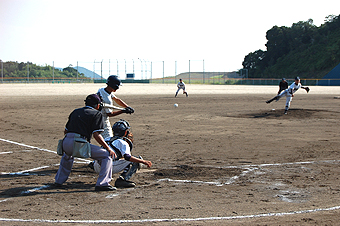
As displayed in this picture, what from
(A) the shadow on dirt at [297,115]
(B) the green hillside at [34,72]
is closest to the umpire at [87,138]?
(A) the shadow on dirt at [297,115]

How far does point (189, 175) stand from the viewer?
7.52 metres

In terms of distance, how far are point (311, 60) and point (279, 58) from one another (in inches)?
353

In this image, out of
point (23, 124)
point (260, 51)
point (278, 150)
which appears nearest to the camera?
point (278, 150)

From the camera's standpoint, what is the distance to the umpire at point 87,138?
6.13 meters

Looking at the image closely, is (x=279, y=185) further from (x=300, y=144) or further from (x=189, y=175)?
(x=300, y=144)

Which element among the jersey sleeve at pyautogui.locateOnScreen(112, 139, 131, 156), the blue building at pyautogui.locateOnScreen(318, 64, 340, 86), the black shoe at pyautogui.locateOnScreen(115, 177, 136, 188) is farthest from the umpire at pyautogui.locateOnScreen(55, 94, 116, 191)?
the blue building at pyautogui.locateOnScreen(318, 64, 340, 86)

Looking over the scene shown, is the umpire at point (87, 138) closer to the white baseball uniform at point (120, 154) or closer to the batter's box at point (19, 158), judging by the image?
the white baseball uniform at point (120, 154)

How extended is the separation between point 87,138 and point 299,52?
3271 inches

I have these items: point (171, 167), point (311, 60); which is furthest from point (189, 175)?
point (311, 60)

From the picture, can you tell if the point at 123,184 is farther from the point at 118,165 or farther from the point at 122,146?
the point at 122,146

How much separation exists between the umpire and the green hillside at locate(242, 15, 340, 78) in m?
73.1

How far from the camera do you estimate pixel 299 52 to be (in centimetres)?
8231

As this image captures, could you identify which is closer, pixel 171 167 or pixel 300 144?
pixel 171 167

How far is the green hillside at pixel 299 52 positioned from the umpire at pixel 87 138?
73.1 m
